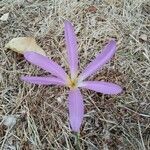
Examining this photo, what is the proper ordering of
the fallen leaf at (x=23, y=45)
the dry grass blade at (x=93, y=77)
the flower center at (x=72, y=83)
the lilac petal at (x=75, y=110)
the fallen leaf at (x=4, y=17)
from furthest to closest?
the fallen leaf at (x=4, y=17), the fallen leaf at (x=23, y=45), the dry grass blade at (x=93, y=77), the flower center at (x=72, y=83), the lilac petal at (x=75, y=110)

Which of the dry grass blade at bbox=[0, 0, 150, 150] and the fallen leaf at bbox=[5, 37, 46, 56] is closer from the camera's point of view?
the dry grass blade at bbox=[0, 0, 150, 150]

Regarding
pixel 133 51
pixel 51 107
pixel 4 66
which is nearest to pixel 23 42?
pixel 4 66

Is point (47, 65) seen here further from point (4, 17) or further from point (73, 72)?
point (4, 17)

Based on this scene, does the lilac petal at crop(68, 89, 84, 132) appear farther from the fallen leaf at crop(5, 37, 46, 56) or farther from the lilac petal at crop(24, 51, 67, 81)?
the fallen leaf at crop(5, 37, 46, 56)

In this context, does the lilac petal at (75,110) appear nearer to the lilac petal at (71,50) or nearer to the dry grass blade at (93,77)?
the lilac petal at (71,50)

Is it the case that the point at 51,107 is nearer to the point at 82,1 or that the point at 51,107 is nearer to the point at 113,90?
the point at 113,90

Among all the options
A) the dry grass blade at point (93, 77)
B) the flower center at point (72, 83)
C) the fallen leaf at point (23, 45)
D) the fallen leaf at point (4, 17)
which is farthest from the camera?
the fallen leaf at point (4, 17)

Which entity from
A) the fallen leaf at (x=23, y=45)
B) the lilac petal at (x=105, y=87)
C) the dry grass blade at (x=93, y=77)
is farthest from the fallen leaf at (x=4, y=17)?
the lilac petal at (x=105, y=87)

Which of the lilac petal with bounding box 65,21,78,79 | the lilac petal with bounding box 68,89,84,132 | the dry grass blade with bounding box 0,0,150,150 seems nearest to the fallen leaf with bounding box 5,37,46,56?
the dry grass blade with bounding box 0,0,150,150
